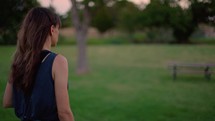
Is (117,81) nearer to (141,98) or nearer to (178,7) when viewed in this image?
(141,98)

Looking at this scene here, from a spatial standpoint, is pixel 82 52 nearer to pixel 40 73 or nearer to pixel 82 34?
pixel 82 34

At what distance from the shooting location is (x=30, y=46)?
98.3 inches

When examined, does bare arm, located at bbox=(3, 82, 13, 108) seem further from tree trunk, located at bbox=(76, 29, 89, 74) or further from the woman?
tree trunk, located at bbox=(76, 29, 89, 74)

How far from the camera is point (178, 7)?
868 cm

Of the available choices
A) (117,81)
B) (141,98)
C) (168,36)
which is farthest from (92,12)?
(168,36)

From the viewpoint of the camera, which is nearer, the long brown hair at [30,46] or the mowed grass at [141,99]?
the long brown hair at [30,46]

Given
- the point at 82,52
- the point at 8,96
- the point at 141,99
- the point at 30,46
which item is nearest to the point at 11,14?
the point at 141,99

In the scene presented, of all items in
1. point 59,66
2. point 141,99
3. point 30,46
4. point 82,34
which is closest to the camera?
point 59,66

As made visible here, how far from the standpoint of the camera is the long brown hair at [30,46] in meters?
2.46

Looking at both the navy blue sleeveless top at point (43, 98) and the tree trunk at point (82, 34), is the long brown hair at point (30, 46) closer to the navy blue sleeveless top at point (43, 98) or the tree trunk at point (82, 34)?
the navy blue sleeveless top at point (43, 98)

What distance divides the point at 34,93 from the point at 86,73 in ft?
52.1

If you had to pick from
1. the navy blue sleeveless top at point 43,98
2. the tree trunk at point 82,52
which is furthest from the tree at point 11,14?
the tree trunk at point 82,52

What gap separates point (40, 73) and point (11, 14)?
7390mm

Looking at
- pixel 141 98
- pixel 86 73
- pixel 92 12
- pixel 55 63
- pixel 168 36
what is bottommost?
pixel 168 36
